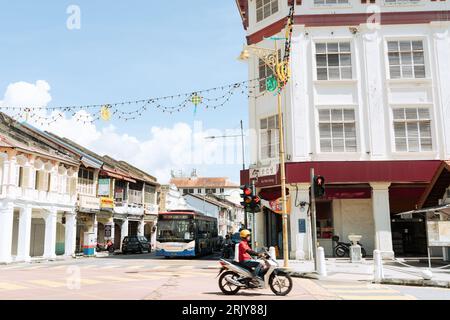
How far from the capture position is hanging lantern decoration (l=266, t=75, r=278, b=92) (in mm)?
23228

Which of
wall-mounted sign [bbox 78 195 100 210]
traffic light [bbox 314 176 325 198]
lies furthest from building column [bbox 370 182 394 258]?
wall-mounted sign [bbox 78 195 100 210]

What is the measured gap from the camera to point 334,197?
2306cm

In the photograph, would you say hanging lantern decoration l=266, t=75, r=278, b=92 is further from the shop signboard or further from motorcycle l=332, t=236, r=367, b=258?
the shop signboard

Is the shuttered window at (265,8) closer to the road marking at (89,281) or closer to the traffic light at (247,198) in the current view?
the traffic light at (247,198)

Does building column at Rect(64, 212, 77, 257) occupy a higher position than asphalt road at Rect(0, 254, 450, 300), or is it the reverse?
building column at Rect(64, 212, 77, 257)

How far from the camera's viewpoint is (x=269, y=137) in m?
25.0

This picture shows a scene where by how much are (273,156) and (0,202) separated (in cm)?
1712

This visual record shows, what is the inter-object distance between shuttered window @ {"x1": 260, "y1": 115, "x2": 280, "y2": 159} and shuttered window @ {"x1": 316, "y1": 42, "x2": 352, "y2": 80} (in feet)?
11.4

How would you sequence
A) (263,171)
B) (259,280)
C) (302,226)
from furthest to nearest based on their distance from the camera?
(263,171) < (302,226) < (259,280)

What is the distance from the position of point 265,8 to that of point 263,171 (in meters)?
9.67

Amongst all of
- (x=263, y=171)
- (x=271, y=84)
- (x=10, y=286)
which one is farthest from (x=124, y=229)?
(x=10, y=286)

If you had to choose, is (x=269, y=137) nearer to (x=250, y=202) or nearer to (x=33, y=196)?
(x=250, y=202)

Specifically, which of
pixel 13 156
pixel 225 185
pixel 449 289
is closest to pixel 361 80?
pixel 449 289
